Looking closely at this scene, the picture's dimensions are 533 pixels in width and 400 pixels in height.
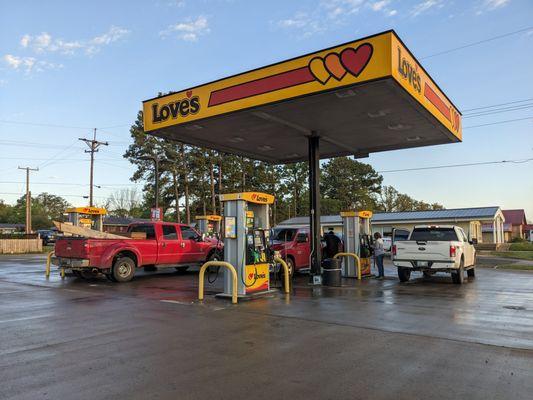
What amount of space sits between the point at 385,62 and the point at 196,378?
7.73 m

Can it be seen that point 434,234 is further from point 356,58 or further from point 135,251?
point 135,251

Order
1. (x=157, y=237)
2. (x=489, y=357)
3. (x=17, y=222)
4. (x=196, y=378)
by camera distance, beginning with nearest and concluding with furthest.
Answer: (x=196, y=378), (x=489, y=357), (x=157, y=237), (x=17, y=222)

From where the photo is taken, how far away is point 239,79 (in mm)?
12367

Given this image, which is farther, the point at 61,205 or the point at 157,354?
the point at 61,205

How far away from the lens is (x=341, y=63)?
10523 mm

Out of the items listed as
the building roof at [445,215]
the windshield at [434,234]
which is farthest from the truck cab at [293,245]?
the building roof at [445,215]

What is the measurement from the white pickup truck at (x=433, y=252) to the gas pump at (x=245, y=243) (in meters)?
5.28

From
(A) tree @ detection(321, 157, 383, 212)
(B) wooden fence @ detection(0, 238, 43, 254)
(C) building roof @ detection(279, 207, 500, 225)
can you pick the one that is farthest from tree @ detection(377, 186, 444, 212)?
(B) wooden fence @ detection(0, 238, 43, 254)

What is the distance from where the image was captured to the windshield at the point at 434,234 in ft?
47.3

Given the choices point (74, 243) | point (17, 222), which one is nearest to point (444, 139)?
point (74, 243)

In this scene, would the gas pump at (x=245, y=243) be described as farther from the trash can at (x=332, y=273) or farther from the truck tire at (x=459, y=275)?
the truck tire at (x=459, y=275)

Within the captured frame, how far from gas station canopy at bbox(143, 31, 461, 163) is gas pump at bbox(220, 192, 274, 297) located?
275 centimetres

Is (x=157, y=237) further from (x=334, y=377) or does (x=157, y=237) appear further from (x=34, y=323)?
(x=334, y=377)

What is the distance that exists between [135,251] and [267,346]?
380 inches
